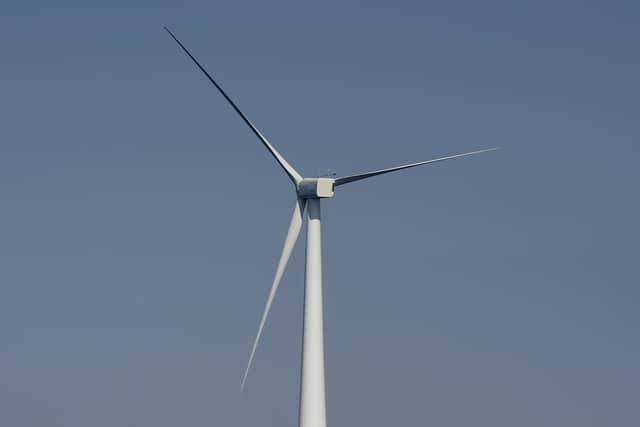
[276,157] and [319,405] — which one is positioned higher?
[276,157]

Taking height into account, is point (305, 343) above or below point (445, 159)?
below

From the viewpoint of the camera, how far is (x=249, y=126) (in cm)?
16325

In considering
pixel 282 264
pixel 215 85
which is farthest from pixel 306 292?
pixel 215 85

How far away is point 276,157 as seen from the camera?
535 feet

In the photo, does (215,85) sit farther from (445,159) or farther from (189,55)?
(445,159)

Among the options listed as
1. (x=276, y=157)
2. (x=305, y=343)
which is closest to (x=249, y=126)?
(x=276, y=157)

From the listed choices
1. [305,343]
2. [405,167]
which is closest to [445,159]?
[405,167]

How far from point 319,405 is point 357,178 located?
542 inches

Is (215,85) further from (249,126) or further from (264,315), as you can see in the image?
(264,315)

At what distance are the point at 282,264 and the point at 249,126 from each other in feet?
29.1

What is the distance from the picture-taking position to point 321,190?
160m

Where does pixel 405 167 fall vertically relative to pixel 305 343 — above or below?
A: above

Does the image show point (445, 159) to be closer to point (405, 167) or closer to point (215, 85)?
point (405, 167)

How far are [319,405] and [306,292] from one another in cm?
680
